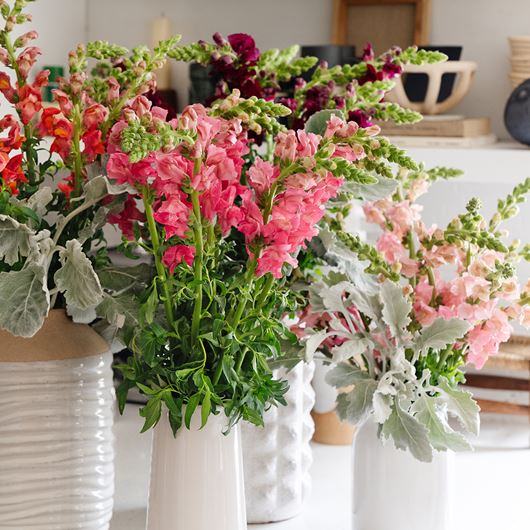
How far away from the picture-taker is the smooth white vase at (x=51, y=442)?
3.02 ft

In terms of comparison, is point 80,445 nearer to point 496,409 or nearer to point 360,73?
point 360,73

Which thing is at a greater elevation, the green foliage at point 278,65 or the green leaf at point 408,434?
the green foliage at point 278,65

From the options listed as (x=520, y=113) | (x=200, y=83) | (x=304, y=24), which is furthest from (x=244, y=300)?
(x=304, y=24)

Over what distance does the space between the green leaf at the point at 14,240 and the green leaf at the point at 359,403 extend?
0.34m

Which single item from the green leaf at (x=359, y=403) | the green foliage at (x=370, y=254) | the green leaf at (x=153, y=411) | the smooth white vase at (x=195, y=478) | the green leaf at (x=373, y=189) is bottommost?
the smooth white vase at (x=195, y=478)

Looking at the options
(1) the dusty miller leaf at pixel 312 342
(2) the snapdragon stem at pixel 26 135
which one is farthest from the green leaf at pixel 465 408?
(2) the snapdragon stem at pixel 26 135

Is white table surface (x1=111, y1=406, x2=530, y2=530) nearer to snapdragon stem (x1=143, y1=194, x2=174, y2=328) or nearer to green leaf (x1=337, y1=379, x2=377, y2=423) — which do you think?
green leaf (x1=337, y1=379, x2=377, y2=423)

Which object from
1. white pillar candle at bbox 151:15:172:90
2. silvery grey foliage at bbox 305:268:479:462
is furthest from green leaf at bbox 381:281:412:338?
white pillar candle at bbox 151:15:172:90

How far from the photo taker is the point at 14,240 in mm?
848

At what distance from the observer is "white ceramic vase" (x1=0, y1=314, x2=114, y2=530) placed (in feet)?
3.02

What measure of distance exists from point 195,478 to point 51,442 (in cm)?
15

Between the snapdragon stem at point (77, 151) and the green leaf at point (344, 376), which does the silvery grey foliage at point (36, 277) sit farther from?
Result: the green leaf at point (344, 376)

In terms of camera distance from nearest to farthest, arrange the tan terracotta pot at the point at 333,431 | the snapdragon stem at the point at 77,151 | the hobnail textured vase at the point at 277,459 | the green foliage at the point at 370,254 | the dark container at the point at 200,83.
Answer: the snapdragon stem at the point at 77,151, the green foliage at the point at 370,254, the hobnail textured vase at the point at 277,459, the tan terracotta pot at the point at 333,431, the dark container at the point at 200,83

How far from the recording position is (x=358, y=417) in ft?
3.14
